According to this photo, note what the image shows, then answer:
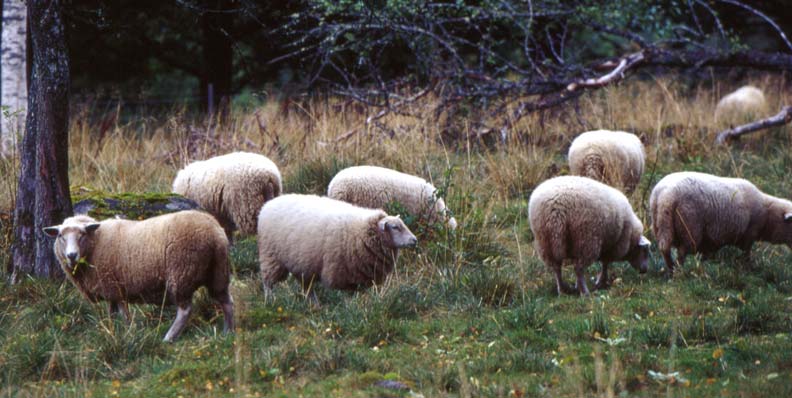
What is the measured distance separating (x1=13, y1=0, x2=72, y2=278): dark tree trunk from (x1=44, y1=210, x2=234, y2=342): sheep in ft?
2.33

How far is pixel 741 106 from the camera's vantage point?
16.0 m

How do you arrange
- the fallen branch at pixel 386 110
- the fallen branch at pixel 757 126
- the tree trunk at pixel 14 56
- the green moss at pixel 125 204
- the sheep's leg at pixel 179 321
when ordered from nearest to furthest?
the sheep's leg at pixel 179 321
the green moss at pixel 125 204
the fallen branch at pixel 386 110
the tree trunk at pixel 14 56
the fallen branch at pixel 757 126

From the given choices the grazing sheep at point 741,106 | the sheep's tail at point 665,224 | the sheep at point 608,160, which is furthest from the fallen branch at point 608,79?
the sheep's tail at point 665,224

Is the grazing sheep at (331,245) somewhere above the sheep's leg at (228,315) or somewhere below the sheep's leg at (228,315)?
above

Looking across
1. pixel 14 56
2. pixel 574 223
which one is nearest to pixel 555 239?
pixel 574 223

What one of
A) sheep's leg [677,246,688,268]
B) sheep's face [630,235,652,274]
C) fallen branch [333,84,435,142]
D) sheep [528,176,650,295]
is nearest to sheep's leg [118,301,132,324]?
sheep [528,176,650,295]

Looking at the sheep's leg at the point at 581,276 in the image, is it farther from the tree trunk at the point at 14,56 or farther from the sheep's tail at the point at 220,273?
the tree trunk at the point at 14,56

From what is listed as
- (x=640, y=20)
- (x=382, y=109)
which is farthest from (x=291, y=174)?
(x=640, y=20)

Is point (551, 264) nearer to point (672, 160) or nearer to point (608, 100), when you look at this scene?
point (672, 160)

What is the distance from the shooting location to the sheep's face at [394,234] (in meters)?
7.04

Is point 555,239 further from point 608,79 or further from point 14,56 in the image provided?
point 14,56

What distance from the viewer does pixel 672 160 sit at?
1206 cm

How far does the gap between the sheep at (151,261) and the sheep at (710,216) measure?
156 inches

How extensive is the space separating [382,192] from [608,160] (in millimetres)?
2939
